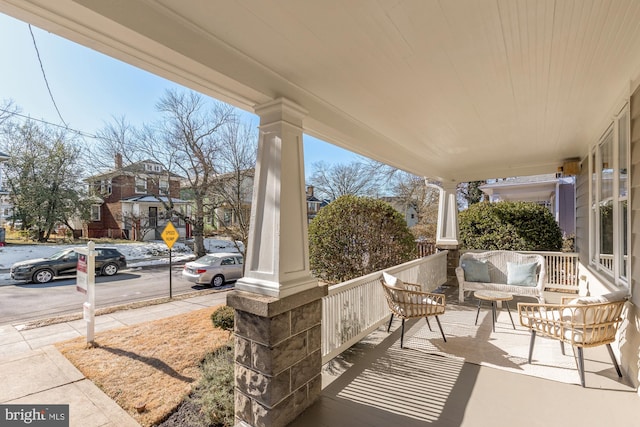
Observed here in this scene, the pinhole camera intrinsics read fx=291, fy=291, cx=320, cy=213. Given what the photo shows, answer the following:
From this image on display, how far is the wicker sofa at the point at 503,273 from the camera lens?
4.81 m

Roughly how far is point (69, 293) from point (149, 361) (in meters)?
5.68

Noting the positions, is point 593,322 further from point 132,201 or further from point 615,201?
point 132,201

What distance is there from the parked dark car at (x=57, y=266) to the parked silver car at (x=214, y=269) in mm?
2391

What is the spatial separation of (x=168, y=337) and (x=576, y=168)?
748 cm

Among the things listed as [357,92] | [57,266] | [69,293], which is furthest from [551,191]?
[57,266]

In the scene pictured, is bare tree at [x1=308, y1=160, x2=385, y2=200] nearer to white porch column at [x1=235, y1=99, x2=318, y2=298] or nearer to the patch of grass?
the patch of grass

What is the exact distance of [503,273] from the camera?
17.5 ft

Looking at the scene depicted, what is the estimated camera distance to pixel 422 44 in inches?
72.0

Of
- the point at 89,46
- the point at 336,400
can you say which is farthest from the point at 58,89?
the point at 336,400

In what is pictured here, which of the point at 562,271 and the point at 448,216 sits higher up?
the point at 448,216

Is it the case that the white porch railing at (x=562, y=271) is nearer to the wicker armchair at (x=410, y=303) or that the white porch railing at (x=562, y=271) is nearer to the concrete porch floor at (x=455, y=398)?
the concrete porch floor at (x=455, y=398)

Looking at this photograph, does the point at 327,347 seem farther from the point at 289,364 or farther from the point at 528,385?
the point at 528,385

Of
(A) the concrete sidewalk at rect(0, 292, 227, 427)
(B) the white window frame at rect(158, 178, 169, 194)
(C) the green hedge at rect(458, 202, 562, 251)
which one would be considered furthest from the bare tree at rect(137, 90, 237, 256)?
(C) the green hedge at rect(458, 202, 562, 251)

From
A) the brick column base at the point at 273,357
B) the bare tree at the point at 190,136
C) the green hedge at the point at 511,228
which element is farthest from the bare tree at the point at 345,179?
the brick column base at the point at 273,357
